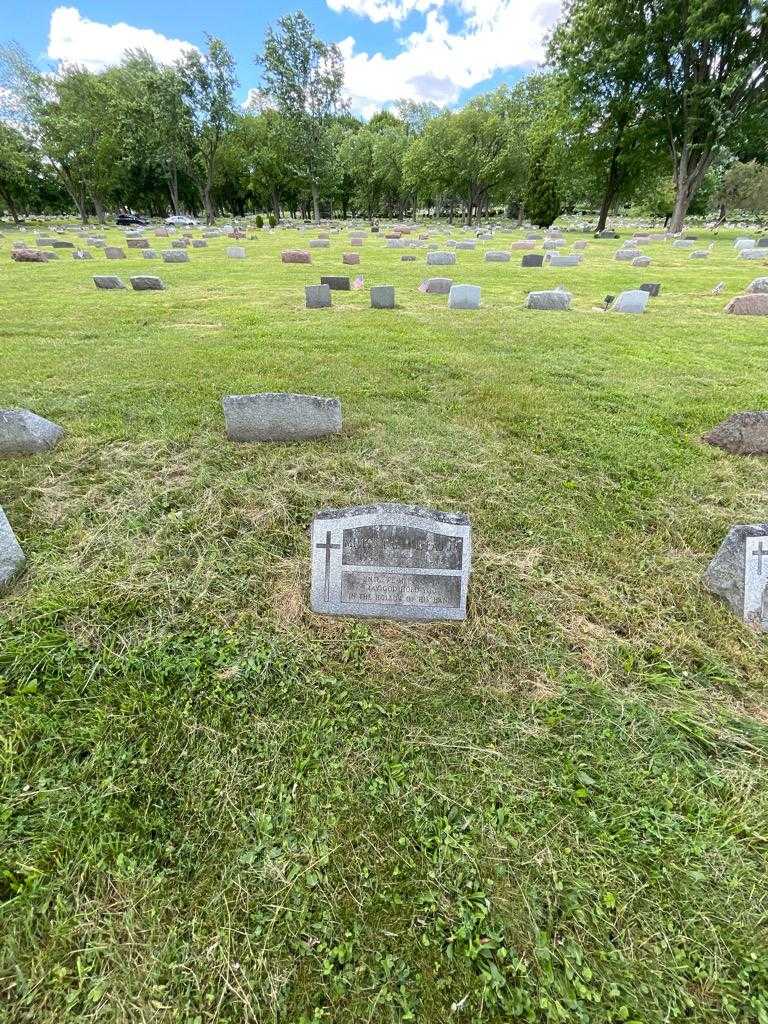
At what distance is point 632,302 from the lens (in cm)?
858

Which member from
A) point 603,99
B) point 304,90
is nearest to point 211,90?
point 304,90

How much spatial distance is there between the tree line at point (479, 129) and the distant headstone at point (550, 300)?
22498 mm

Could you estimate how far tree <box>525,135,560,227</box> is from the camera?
35.6m

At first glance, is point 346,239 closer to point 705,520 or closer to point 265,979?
point 705,520

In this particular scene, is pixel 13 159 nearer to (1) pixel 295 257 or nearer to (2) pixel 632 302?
(1) pixel 295 257

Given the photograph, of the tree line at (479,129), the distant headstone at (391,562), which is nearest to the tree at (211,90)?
the tree line at (479,129)

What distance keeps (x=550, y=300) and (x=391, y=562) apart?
819cm

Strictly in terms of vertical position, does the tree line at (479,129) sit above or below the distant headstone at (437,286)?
above

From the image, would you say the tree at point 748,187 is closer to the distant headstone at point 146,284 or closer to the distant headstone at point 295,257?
the distant headstone at point 295,257

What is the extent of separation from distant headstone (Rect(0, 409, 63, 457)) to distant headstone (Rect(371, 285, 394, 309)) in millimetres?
6316

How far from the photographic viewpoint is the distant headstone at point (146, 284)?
1044 centimetres

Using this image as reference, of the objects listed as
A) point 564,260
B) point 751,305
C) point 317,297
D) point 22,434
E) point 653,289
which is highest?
point 564,260

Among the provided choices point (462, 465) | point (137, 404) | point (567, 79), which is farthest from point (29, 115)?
point (462, 465)

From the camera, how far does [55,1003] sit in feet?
4.35
